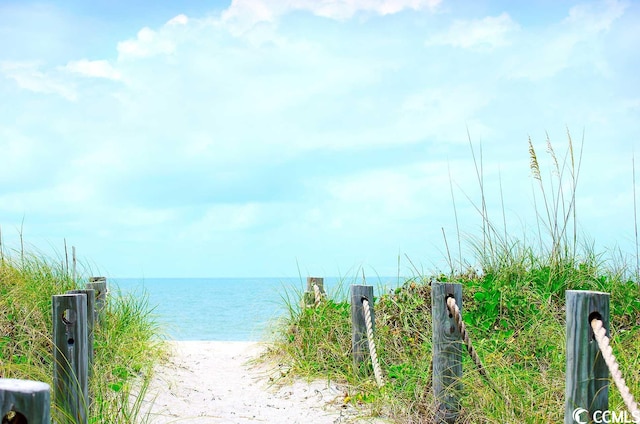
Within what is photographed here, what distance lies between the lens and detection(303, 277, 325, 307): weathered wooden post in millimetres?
8535

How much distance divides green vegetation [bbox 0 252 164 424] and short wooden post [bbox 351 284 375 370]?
87.0 inches

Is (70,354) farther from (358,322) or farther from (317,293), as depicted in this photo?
(317,293)

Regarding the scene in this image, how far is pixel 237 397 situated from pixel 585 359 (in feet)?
14.5

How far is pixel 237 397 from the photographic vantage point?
7215 millimetres

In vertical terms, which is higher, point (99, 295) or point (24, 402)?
point (99, 295)

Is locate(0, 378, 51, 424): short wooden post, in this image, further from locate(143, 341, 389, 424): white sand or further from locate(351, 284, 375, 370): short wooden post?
locate(351, 284, 375, 370): short wooden post

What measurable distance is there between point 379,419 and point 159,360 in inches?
140

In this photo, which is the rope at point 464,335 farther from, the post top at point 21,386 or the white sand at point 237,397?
the post top at point 21,386

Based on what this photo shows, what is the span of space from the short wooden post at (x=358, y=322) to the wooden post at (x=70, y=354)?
2.97m

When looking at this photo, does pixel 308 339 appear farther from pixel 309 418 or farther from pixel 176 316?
pixel 176 316

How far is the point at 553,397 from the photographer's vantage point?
16.0 feet

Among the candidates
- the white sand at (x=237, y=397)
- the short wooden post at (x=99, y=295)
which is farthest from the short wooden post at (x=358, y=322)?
the short wooden post at (x=99, y=295)

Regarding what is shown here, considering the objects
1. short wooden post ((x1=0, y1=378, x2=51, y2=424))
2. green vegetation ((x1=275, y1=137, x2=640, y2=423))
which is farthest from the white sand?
short wooden post ((x1=0, y1=378, x2=51, y2=424))

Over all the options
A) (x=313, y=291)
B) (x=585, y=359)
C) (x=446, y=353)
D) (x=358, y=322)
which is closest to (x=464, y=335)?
(x=446, y=353)
